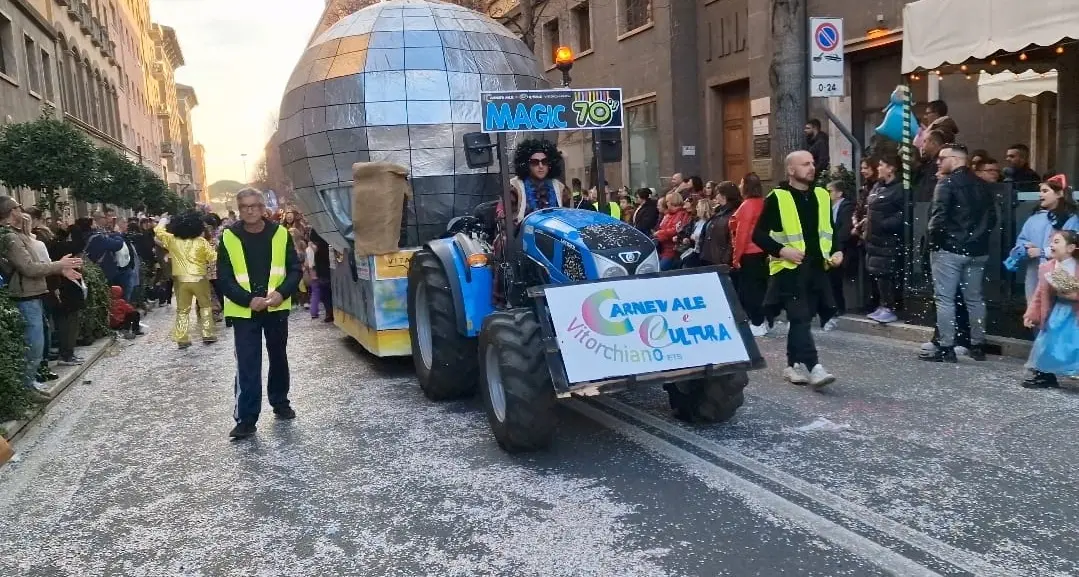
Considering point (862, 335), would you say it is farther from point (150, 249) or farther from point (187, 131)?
point (187, 131)

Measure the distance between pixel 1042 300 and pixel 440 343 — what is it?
4.43 meters

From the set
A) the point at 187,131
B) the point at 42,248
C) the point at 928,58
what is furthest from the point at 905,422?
the point at 187,131

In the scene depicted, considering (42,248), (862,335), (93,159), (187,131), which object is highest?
(187,131)

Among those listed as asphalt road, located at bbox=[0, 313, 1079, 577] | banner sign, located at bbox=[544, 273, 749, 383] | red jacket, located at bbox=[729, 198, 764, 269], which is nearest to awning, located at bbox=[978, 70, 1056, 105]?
red jacket, located at bbox=[729, 198, 764, 269]

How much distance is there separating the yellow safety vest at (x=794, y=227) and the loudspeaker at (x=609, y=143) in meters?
1.21

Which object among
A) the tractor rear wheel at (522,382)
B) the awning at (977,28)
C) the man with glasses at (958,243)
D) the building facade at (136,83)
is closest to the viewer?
the tractor rear wheel at (522,382)

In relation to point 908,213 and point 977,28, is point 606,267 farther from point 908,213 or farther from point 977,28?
point 977,28

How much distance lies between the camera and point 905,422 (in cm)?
537

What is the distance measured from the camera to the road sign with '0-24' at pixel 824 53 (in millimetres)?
9219

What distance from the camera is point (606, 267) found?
5055 millimetres

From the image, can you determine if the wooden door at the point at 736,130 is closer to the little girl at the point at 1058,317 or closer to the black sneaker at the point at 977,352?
the black sneaker at the point at 977,352

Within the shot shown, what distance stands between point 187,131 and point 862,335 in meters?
106

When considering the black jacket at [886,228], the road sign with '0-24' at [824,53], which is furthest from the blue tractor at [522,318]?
the road sign with '0-24' at [824,53]

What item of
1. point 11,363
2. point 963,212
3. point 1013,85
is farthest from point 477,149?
point 1013,85
